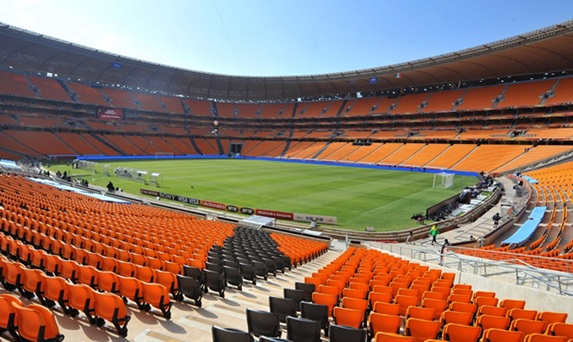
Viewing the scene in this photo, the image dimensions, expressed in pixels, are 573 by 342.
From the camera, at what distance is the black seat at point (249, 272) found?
8.14 meters

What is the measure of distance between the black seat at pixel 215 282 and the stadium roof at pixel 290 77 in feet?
163

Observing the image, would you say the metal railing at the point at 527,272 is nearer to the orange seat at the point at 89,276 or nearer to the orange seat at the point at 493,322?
the orange seat at the point at 493,322

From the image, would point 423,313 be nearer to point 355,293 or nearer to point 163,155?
point 355,293

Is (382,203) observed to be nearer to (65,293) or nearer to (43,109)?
(65,293)

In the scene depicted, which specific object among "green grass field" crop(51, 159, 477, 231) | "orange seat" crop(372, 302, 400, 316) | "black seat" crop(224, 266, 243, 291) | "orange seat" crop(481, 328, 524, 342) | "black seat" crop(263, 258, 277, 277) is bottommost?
"black seat" crop(263, 258, 277, 277)

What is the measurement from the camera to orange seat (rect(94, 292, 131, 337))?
431 cm

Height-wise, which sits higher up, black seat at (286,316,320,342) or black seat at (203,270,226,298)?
black seat at (286,316,320,342)

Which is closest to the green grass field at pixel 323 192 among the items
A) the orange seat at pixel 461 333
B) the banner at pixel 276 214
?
the banner at pixel 276 214

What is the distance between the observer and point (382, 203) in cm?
2809

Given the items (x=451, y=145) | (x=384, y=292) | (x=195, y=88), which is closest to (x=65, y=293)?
(x=384, y=292)

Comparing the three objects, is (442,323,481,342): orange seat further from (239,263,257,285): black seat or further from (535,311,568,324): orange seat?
(239,263,257,285): black seat

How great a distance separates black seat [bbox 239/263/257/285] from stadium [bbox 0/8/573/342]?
0.21 metres

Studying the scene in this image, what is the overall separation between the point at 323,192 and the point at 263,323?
28584 mm

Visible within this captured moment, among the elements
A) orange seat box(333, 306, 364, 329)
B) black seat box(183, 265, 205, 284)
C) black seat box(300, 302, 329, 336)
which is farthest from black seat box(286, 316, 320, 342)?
black seat box(183, 265, 205, 284)
